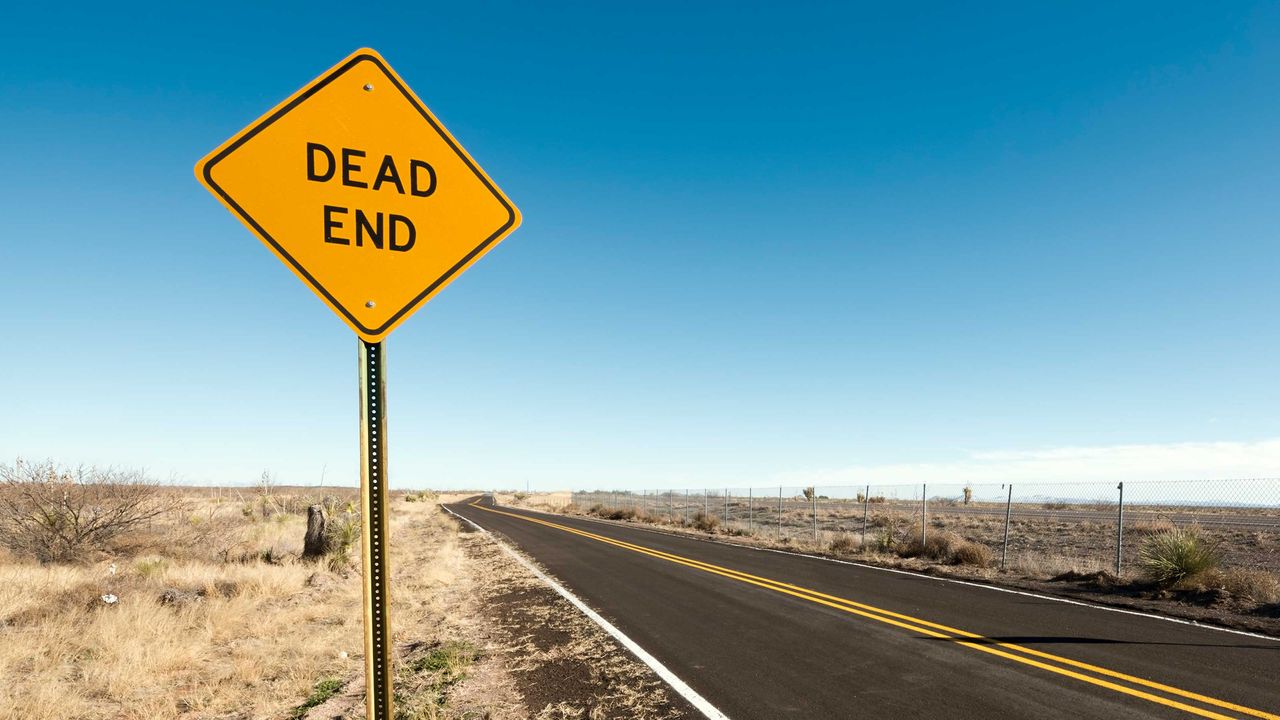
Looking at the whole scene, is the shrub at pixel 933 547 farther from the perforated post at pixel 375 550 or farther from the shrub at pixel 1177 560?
the perforated post at pixel 375 550

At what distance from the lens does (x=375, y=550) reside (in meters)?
2.15

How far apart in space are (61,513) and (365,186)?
56.7ft

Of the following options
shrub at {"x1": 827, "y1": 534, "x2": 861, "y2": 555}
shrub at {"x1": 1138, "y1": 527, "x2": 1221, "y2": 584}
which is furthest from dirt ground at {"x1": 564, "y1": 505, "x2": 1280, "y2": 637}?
shrub at {"x1": 1138, "y1": 527, "x2": 1221, "y2": 584}

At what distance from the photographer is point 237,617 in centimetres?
921

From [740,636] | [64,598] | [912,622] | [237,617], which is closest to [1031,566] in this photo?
[912,622]

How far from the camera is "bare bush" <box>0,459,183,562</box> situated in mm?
13648

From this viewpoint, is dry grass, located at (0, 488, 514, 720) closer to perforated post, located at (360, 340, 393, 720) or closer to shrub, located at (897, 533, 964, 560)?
perforated post, located at (360, 340, 393, 720)

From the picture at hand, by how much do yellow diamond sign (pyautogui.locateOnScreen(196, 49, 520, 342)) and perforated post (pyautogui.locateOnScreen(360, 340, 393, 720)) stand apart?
13.1 inches

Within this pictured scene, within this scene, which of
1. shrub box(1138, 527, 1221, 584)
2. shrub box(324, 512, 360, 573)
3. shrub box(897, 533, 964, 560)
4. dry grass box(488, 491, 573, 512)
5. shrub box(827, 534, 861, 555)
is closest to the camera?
shrub box(1138, 527, 1221, 584)

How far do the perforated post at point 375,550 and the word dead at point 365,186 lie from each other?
0.53 meters

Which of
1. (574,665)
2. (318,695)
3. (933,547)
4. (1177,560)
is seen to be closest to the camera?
(318,695)

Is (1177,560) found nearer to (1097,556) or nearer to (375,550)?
(1097,556)

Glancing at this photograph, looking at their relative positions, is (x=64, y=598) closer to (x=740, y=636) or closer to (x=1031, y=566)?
(x=740, y=636)

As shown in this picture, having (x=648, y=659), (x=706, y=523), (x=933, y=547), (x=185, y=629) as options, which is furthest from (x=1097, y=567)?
(x=185, y=629)
